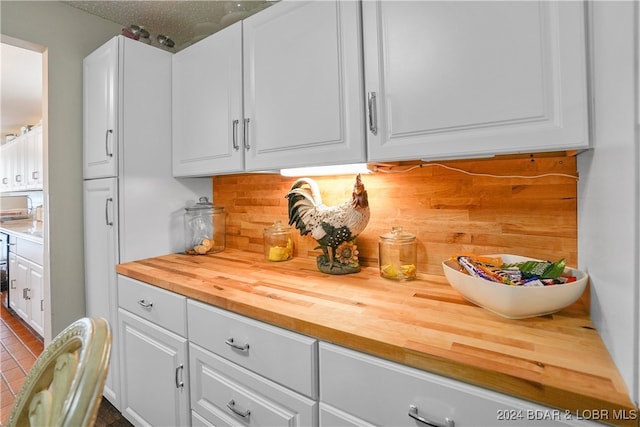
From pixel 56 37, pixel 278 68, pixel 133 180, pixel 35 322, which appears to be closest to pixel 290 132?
pixel 278 68

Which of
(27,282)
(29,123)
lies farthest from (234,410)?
(29,123)

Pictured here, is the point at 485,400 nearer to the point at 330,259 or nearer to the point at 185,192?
the point at 330,259

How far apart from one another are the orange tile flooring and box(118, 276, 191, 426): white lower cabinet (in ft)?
3.02

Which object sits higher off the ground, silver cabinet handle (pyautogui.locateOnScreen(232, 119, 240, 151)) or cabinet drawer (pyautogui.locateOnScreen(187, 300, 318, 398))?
silver cabinet handle (pyautogui.locateOnScreen(232, 119, 240, 151))

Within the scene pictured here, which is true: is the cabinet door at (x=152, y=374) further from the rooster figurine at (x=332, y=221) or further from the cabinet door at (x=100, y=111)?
the cabinet door at (x=100, y=111)

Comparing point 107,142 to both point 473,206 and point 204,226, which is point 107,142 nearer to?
point 204,226

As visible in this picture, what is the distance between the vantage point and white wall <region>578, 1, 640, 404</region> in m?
0.58

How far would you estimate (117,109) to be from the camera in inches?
67.9

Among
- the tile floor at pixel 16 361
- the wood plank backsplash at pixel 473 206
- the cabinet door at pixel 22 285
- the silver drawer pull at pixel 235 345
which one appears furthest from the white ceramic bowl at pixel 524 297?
the cabinet door at pixel 22 285

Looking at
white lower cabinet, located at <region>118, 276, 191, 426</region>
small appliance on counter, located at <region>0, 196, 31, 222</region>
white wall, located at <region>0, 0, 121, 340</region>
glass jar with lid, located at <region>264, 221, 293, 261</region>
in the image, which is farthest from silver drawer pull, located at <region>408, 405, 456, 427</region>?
small appliance on counter, located at <region>0, 196, 31, 222</region>

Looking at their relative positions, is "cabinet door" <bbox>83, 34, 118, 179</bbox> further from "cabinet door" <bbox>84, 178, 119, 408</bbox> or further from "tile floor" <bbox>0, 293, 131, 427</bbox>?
"tile floor" <bbox>0, 293, 131, 427</bbox>

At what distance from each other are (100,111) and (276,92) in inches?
45.5

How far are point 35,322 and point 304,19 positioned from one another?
3.48m

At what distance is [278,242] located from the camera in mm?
1756
